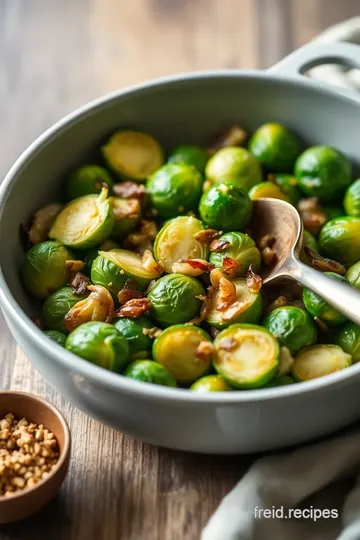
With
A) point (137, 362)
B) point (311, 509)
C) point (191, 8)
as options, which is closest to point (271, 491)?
point (311, 509)

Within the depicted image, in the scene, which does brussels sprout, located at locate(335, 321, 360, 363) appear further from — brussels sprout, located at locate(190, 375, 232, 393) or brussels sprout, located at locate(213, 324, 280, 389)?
brussels sprout, located at locate(190, 375, 232, 393)

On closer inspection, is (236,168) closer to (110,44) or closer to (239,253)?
(239,253)

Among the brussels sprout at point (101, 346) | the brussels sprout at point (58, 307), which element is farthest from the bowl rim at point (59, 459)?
the brussels sprout at point (58, 307)

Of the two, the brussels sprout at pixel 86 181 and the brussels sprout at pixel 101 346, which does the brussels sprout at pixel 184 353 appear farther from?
the brussels sprout at pixel 86 181

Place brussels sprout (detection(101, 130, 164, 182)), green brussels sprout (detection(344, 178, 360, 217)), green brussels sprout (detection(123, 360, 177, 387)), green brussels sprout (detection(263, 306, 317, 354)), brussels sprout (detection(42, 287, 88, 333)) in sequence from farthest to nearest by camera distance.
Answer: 1. brussels sprout (detection(101, 130, 164, 182))
2. green brussels sprout (detection(344, 178, 360, 217))
3. brussels sprout (detection(42, 287, 88, 333))
4. green brussels sprout (detection(263, 306, 317, 354))
5. green brussels sprout (detection(123, 360, 177, 387))

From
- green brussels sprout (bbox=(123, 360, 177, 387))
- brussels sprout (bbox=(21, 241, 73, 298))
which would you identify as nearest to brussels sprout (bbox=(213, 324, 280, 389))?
green brussels sprout (bbox=(123, 360, 177, 387))

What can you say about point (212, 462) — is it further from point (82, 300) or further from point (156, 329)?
point (82, 300)
